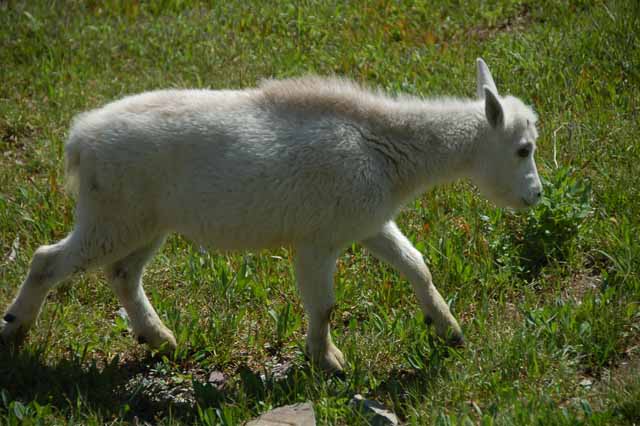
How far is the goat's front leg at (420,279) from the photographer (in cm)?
604

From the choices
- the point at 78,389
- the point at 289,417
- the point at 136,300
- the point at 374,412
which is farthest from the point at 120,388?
the point at 374,412

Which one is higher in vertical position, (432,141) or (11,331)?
(432,141)

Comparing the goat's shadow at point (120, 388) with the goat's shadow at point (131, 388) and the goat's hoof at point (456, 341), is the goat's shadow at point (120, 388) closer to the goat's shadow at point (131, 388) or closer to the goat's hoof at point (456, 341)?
the goat's shadow at point (131, 388)

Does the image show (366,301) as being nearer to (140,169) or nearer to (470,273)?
(470,273)

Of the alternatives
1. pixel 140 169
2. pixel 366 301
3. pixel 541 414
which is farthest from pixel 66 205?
pixel 541 414

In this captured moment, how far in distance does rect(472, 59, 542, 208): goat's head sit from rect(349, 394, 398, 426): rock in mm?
1755

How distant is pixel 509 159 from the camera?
6023 millimetres

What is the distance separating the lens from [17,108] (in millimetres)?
9789

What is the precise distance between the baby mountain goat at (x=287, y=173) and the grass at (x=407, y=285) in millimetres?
383

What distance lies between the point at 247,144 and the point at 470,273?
2.12 m

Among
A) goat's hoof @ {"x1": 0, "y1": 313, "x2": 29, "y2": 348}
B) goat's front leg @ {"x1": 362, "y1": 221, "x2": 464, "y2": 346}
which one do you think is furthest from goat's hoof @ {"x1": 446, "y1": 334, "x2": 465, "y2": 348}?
goat's hoof @ {"x1": 0, "y1": 313, "x2": 29, "y2": 348}

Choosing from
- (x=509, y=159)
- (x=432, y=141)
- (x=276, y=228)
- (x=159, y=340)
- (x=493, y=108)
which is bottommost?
(x=159, y=340)

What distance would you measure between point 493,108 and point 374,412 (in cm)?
214

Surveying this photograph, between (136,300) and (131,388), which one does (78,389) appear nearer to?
(131,388)
